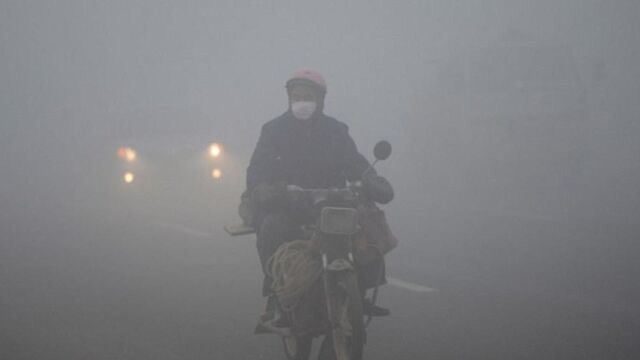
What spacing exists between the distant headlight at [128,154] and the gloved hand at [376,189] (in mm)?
9753

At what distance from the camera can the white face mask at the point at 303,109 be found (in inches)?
194

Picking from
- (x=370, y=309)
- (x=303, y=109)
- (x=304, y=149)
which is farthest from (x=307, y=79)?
(x=370, y=309)

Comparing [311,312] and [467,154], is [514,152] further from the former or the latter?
[311,312]

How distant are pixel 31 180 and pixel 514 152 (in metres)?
11.6

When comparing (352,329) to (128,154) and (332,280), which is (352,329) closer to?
(332,280)

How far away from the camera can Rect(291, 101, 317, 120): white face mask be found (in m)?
4.93

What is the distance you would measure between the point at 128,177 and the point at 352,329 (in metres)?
9.96

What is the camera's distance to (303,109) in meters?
4.93

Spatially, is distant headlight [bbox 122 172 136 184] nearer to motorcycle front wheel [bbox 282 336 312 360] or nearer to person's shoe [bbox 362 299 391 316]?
motorcycle front wheel [bbox 282 336 312 360]

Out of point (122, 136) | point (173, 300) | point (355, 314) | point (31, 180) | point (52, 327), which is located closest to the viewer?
point (355, 314)

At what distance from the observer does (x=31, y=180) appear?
17.2 metres

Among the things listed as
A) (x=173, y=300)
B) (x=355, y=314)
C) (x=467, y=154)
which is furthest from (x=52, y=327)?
(x=467, y=154)

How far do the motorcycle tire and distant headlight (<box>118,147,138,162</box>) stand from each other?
32.7 ft

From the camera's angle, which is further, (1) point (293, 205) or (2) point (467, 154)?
(2) point (467, 154)
